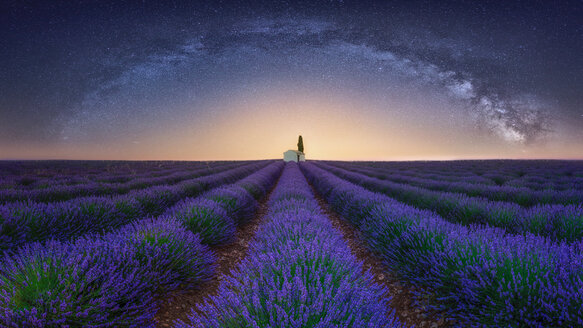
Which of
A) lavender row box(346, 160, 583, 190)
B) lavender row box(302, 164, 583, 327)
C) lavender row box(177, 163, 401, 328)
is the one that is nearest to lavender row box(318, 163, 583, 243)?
lavender row box(302, 164, 583, 327)

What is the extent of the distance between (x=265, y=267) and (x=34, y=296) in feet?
5.09

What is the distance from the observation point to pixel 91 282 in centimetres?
194

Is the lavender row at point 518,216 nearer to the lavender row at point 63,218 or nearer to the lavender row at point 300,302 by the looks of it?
the lavender row at point 300,302

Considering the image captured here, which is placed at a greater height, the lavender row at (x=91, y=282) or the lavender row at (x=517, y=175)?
the lavender row at (x=517, y=175)

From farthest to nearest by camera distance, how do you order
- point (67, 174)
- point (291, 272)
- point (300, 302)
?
point (67, 174) → point (291, 272) → point (300, 302)

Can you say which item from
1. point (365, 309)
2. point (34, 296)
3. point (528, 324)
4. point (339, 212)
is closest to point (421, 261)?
point (528, 324)

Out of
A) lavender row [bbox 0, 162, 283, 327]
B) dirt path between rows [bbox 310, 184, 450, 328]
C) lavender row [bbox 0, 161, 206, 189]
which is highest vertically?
lavender row [bbox 0, 161, 206, 189]

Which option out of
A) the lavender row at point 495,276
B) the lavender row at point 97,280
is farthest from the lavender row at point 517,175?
the lavender row at point 97,280

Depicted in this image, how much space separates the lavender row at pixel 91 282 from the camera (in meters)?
1.66

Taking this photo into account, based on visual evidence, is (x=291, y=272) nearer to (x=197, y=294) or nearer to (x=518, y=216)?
(x=197, y=294)

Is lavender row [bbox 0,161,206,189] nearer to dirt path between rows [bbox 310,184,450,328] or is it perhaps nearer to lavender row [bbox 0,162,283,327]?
lavender row [bbox 0,162,283,327]

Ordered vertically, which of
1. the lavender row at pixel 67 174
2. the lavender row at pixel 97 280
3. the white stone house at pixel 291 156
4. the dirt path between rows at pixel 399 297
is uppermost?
the white stone house at pixel 291 156

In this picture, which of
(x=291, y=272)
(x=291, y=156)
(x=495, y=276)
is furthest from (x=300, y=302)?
(x=291, y=156)

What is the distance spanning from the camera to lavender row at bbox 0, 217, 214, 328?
5.43 ft
